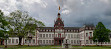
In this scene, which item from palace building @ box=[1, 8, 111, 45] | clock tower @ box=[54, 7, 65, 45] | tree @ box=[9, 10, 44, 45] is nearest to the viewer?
tree @ box=[9, 10, 44, 45]

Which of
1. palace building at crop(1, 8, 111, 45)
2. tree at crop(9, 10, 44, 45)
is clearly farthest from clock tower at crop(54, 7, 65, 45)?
tree at crop(9, 10, 44, 45)

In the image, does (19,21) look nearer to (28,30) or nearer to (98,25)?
(28,30)

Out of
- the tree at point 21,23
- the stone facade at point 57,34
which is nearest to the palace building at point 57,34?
the stone facade at point 57,34

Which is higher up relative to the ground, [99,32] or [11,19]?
[11,19]

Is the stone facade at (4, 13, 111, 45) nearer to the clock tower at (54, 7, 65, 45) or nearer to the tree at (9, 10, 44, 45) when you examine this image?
the clock tower at (54, 7, 65, 45)

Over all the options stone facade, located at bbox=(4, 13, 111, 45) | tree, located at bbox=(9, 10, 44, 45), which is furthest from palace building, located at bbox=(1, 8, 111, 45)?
tree, located at bbox=(9, 10, 44, 45)

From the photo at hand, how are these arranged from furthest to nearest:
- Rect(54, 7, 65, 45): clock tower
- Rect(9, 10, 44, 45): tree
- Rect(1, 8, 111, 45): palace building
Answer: Rect(54, 7, 65, 45): clock tower, Rect(1, 8, 111, 45): palace building, Rect(9, 10, 44, 45): tree

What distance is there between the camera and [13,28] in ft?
158

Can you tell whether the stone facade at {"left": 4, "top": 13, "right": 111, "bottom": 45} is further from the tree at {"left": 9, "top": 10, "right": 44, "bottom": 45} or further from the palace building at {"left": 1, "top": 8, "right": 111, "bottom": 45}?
the tree at {"left": 9, "top": 10, "right": 44, "bottom": 45}

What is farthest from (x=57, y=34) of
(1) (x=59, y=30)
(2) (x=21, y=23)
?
(2) (x=21, y=23)

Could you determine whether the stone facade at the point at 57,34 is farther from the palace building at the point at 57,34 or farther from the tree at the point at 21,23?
the tree at the point at 21,23

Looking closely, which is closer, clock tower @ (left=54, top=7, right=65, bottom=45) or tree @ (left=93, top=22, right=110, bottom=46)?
tree @ (left=93, top=22, right=110, bottom=46)

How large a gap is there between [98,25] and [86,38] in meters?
11.4

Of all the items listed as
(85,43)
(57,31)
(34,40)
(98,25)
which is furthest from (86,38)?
(34,40)
